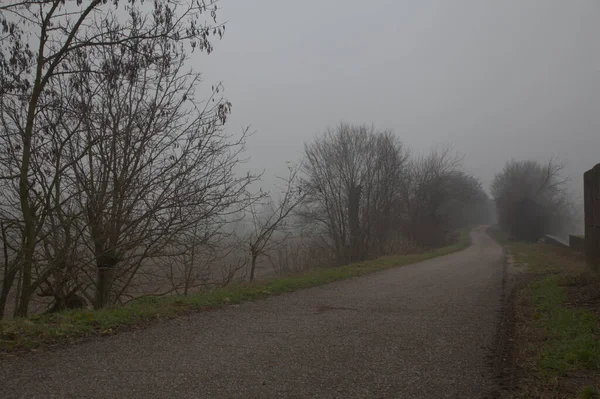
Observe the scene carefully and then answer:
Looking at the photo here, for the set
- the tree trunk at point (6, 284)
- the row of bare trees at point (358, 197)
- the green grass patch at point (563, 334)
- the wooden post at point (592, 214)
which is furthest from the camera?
the row of bare trees at point (358, 197)

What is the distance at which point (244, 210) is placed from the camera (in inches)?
437

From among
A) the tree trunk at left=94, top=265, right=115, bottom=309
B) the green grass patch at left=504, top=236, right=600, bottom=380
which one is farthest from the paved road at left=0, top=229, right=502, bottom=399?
the tree trunk at left=94, top=265, right=115, bottom=309

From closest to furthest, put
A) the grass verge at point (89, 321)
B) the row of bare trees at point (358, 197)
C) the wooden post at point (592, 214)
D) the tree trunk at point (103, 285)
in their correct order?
the grass verge at point (89, 321) → the tree trunk at point (103, 285) → the wooden post at point (592, 214) → the row of bare trees at point (358, 197)

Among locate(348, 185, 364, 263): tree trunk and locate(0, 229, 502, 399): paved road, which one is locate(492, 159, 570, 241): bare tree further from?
locate(0, 229, 502, 399): paved road

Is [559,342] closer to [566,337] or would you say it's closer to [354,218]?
[566,337]

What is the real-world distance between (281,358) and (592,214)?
974 cm

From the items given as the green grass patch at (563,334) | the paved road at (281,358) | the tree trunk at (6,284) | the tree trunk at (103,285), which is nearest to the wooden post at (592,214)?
the green grass patch at (563,334)

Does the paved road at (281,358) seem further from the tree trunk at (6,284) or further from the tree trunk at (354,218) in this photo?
the tree trunk at (354,218)

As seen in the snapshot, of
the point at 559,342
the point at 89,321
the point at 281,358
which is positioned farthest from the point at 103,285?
the point at 559,342

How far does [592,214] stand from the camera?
438 inches

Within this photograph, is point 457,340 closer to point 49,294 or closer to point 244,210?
point 244,210

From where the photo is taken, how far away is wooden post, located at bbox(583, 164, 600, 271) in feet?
34.7

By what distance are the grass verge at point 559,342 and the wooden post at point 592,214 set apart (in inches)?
64.5

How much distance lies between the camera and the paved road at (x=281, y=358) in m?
3.84
